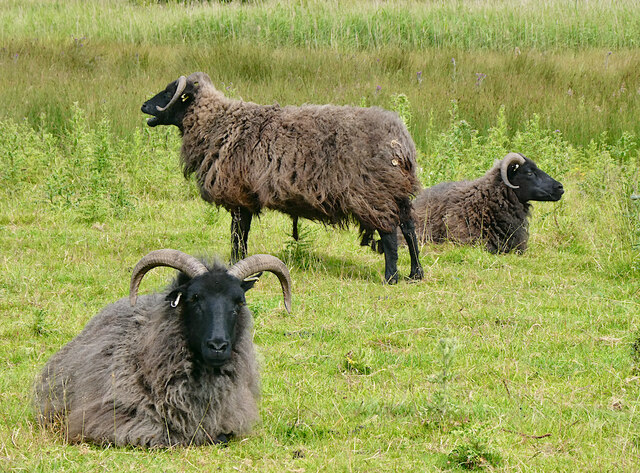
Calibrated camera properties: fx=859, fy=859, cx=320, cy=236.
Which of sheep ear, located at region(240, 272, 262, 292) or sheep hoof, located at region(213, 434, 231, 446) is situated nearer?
sheep hoof, located at region(213, 434, 231, 446)

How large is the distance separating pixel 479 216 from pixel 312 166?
123 inches

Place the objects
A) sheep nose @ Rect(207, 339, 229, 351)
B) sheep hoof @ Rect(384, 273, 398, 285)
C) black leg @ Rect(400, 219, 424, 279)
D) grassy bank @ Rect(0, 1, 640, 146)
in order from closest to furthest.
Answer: sheep nose @ Rect(207, 339, 229, 351) < sheep hoof @ Rect(384, 273, 398, 285) < black leg @ Rect(400, 219, 424, 279) < grassy bank @ Rect(0, 1, 640, 146)

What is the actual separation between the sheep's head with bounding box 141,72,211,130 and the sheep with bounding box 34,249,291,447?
521 cm

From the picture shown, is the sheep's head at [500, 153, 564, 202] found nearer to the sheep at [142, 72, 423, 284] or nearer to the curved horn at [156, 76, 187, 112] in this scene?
the sheep at [142, 72, 423, 284]

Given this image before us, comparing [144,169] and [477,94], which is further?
[477,94]

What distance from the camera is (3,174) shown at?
12.5m

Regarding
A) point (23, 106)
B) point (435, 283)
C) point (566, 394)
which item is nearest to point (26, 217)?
point (23, 106)

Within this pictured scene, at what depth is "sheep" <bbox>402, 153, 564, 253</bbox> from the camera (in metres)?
11.4

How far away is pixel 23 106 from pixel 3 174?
3.17 meters

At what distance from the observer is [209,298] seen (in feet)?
17.5

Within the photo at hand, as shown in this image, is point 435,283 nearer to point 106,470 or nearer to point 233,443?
point 233,443

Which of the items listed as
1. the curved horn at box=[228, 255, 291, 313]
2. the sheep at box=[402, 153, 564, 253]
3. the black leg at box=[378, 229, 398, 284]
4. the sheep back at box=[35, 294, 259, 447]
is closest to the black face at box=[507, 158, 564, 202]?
the sheep at box=[402, 153, 564, 253]

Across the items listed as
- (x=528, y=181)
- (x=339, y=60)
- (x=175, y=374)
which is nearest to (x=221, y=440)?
(x=175, y=374)

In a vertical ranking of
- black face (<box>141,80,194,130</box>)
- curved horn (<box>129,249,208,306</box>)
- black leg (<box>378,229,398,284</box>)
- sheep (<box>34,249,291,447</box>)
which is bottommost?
black leg (<box>378,229,398,284</box>)
